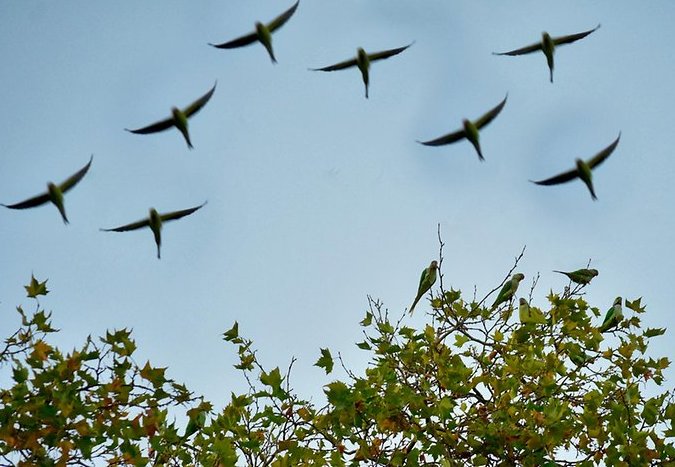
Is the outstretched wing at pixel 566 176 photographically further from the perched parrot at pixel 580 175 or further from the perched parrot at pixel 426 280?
the perched parrot at pixel 426 280

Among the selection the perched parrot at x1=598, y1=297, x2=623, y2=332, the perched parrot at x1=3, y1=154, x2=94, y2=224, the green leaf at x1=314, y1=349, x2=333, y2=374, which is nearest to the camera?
the perched parrot at x1=3, y1=154, x2=94, y2=224

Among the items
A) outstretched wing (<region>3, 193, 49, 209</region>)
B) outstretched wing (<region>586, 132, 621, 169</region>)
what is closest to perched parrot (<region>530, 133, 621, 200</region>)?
outstretched wing (<region>586, 132, 621, 169</region>)

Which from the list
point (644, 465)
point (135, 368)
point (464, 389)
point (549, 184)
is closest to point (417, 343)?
point (464, 389)

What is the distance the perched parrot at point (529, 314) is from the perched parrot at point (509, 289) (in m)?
0.15

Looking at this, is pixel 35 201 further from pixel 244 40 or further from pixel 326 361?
pixel 326 361

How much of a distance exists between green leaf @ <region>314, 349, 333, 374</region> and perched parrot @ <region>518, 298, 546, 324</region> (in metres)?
1.76

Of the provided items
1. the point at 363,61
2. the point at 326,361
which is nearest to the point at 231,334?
the point at 326,361

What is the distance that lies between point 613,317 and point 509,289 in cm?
101

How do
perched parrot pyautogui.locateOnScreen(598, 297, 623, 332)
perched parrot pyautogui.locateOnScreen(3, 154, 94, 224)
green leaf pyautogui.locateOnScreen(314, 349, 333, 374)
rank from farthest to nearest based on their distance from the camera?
perched parrot pyautogui.locateOnScreen(598, 297, 623, 332)
green leaf pyautogui.locateOnScreen(314, 349, 333, 374)
perched parrot pyautogui.locateOnScreen(3, 154, 94, 224)

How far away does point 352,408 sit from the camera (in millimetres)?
5867

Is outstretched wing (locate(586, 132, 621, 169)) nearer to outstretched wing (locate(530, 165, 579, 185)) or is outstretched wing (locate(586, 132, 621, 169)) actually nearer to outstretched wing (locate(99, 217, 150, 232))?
outstretched wing (locate(530, 165, 579, 185))

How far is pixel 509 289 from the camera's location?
7.42 meters

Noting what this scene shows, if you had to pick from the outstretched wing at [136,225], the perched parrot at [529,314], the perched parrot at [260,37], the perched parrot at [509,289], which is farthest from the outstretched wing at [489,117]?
the perched parrot at [509,289]

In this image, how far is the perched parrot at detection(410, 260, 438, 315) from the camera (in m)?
7.32
